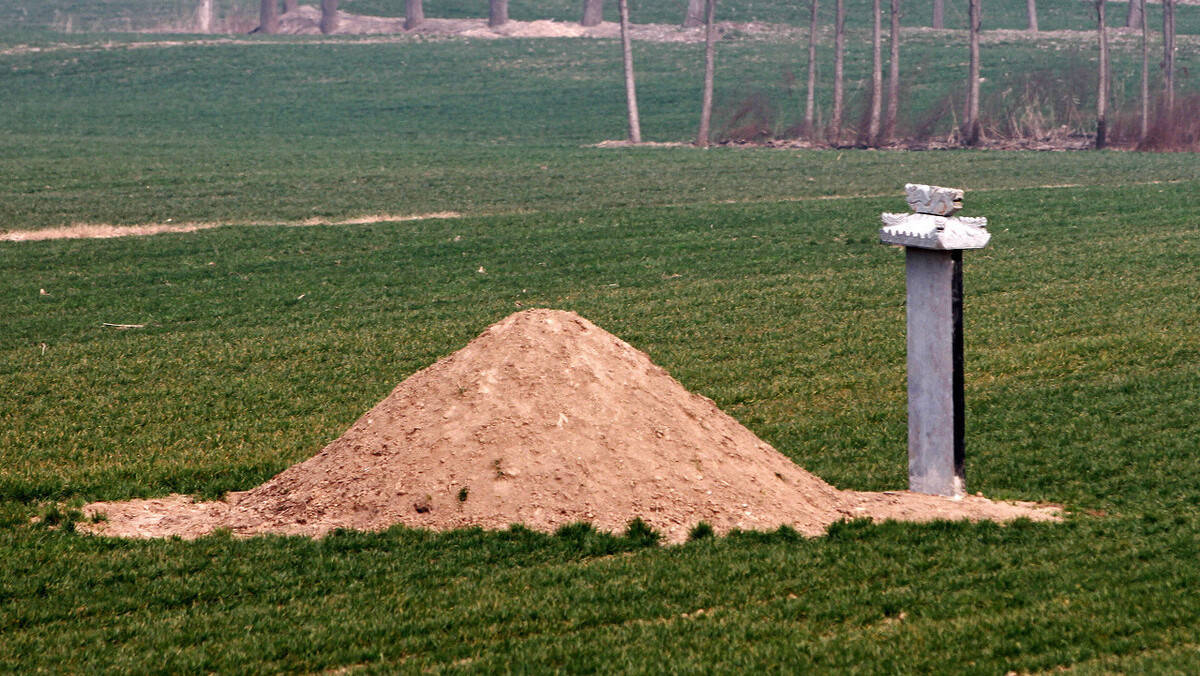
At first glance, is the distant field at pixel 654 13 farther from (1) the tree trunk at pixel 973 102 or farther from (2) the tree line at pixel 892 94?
(1) the tree trunk at pixel 973 102

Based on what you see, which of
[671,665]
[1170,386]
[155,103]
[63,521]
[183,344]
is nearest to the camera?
[671,665]

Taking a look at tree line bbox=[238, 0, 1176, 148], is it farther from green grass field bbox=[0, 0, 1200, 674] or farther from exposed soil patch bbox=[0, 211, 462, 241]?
exposed soil patch bbox=[0, 211, 462, 241]

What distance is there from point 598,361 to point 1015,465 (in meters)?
3.60

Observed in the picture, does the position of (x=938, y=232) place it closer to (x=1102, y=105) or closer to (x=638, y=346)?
(x=638, y=346)

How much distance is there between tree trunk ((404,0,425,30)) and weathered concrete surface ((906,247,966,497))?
227 ft

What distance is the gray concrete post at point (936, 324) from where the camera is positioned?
9500 mm

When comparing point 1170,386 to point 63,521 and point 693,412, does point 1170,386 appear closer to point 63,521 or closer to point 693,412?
point 693,412

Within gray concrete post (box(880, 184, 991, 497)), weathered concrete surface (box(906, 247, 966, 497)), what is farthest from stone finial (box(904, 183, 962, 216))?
weathered concrete surface (box(906, 247, 966, 497))

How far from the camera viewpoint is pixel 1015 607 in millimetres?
7449

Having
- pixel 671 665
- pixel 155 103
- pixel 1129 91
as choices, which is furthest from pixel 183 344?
pixel 1129 91

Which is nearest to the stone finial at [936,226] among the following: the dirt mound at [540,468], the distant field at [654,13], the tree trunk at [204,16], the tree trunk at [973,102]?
the dirt mound at [540,468]

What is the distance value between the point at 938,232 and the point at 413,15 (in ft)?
229

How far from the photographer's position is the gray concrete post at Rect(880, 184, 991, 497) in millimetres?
9500

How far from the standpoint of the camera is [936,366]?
31.9ft
